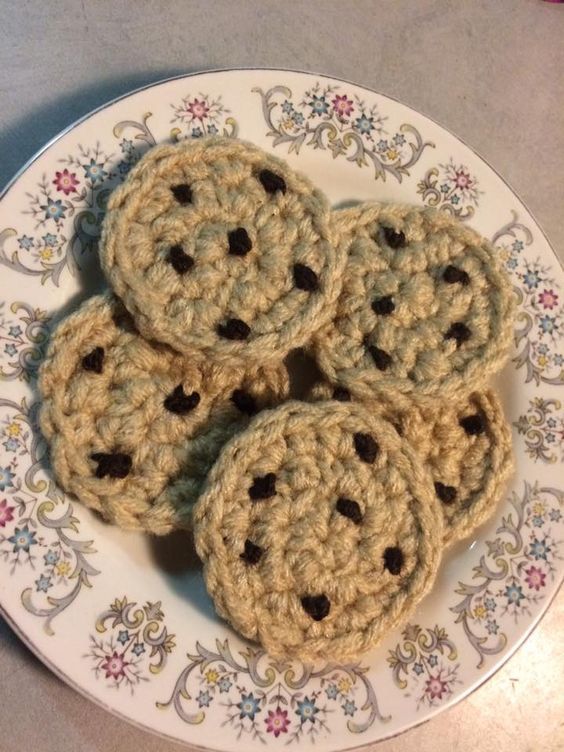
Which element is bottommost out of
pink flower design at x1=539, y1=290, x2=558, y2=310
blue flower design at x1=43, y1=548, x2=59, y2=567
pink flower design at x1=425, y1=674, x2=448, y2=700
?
blue flower design at x1=43, y1=548, x2=59, y2=567

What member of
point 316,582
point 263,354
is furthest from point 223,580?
point 263,354

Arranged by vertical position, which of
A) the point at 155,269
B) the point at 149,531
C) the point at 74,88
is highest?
the point at 74,88

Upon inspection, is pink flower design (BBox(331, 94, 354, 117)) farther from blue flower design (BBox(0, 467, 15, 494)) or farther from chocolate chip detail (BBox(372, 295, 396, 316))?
blue flower design (BBox(0, 467, 15, 494))

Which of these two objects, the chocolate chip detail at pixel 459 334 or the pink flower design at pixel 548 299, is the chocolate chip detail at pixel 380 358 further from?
the pink flower design at pixel 548 299

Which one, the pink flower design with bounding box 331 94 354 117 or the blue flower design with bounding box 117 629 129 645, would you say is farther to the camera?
the pink flower design with bounding box 331 94 354 117

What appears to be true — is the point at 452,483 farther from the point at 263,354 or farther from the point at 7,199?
the point at 7,199

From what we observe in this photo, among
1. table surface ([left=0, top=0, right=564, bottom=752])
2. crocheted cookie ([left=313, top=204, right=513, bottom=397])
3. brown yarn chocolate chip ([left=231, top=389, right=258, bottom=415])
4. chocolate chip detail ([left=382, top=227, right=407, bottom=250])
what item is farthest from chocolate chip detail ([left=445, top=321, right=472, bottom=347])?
table surface ([left=0, top=0, right=564, bottom=752])

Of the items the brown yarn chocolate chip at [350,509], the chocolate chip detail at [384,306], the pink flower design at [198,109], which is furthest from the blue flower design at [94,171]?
the brown yarn chocolate chip at [350,509]

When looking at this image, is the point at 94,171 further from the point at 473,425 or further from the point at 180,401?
the point at 473,425
